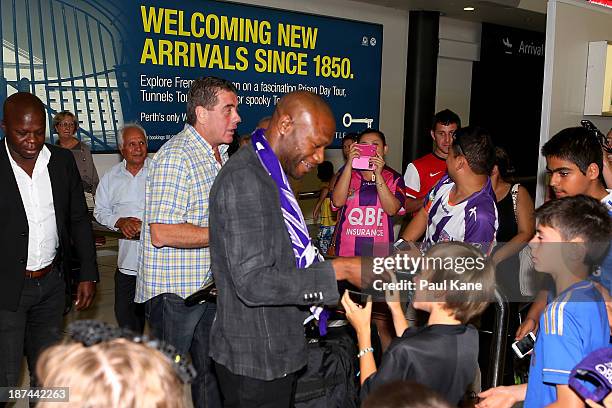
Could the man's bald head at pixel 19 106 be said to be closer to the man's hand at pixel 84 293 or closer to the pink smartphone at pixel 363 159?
the man's hand at pixel 84 293

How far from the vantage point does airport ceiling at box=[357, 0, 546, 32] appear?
11.4 m

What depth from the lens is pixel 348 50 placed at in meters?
11.3

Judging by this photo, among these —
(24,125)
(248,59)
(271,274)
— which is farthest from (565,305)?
(248,59)

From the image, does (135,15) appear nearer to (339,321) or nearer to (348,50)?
(348,50)

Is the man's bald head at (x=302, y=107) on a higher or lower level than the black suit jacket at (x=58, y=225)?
higher

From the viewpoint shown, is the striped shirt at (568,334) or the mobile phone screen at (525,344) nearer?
the striped shirt at (568,334)

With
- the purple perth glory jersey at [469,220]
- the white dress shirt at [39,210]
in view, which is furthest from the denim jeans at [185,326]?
the purple perth glory jersey at [469,220]

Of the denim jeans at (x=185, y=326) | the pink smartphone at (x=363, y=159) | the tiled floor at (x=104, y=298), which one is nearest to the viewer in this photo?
the denim jeans at (x=185, y=326)

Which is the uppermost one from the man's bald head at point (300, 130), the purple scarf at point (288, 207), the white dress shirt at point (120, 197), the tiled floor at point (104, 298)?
the man's bald head at point (300, 130)

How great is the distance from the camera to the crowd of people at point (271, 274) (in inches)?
72.2

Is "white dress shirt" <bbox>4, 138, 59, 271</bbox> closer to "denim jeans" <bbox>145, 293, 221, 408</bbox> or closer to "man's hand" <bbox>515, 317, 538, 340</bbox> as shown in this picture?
"denim jeans" <bbox>145, 293, 221, 408</bbox>

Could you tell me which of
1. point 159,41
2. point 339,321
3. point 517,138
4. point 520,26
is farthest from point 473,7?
point 339,321

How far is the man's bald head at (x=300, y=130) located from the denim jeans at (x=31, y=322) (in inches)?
59.1

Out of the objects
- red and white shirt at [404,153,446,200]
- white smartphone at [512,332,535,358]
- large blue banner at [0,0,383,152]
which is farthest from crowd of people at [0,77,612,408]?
large blue banner at [0,0,383,152]
